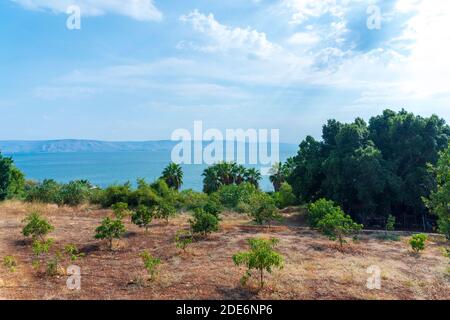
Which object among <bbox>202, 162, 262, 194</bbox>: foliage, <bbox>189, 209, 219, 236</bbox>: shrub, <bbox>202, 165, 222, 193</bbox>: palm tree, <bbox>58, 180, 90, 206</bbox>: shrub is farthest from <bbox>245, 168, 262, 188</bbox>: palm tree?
<bbox>189, 209, 219, 236</bbox>: shrub

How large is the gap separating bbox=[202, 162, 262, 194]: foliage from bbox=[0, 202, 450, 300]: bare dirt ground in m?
25.7

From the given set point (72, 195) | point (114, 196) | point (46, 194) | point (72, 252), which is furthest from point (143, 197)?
point (72, 252)

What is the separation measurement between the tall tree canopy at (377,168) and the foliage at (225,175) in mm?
16466

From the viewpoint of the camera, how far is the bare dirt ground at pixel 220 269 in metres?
8.23

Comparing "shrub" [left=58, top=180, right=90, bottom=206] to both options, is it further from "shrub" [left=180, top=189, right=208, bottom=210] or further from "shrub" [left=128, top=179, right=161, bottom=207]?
"shrub" [left=180, top=189, right=208, bottom=210]

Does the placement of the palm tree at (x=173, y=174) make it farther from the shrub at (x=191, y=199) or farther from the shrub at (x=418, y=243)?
the shrub at (x=418, y=243)

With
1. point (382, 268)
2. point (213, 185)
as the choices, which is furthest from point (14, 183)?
point (382, 268)

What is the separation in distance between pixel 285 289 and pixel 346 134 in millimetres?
16830

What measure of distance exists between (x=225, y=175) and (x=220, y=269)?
32.7m

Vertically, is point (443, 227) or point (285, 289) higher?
point (443, 227)

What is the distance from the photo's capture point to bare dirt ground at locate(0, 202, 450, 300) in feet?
27.0

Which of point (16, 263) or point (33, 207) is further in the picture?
point (33, 207)

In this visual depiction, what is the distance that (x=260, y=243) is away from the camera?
31.3 feet
